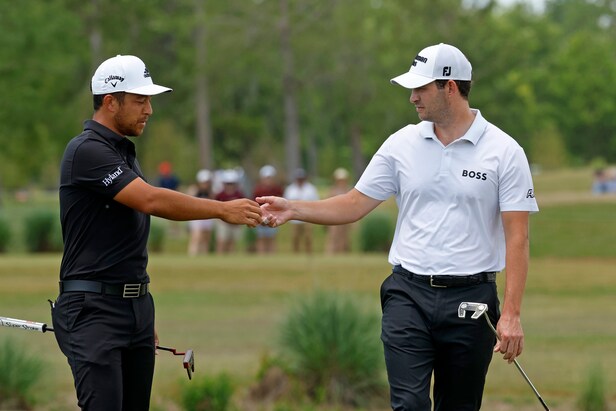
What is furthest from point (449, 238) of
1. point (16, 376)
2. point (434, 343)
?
point (16, 376)

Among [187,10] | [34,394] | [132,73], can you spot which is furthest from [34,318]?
[187,10]

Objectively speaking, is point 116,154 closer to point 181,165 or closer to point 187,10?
point 187,10

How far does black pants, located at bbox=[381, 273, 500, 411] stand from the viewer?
688 centimetres

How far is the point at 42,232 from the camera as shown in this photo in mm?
33812

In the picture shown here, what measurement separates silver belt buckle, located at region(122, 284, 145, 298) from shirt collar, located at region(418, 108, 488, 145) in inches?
64.8

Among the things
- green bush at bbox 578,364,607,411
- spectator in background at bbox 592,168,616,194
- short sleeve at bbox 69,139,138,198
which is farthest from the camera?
spectator in background at bbox 592,168,616,194

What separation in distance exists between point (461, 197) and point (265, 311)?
529 inches

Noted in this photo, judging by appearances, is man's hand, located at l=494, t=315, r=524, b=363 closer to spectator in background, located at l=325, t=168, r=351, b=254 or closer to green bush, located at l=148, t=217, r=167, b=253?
spectator in background, located at l=325, t=168, r=351, b=254

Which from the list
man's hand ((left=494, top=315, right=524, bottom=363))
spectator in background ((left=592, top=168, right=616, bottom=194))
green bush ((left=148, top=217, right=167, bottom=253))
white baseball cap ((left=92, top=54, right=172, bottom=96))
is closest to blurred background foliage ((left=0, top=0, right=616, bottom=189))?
spectator in background ((left=592, top=168, right=616, bottom=194))

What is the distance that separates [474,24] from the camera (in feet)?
172

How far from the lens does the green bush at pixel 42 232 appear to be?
3344cm

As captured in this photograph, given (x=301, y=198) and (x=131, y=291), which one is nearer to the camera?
(x=131, y=291)

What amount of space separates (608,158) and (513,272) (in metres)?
79.7

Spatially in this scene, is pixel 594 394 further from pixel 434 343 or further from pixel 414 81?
pixel 414 81
